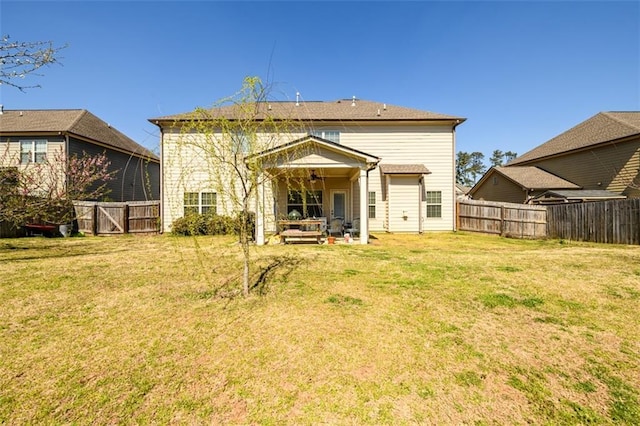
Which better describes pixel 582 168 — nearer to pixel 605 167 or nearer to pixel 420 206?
pixel 605 167

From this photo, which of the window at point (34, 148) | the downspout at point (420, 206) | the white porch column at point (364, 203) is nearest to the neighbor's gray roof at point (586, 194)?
the downspout at point (420, 206)

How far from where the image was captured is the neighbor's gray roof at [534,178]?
18616 millimetres

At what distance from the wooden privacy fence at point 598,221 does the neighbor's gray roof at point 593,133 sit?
771 cm

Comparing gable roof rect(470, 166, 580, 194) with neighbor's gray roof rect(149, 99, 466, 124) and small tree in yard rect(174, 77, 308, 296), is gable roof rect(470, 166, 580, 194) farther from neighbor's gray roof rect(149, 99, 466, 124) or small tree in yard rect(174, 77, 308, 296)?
small tree in yard rect(174, 77, 308, 296)

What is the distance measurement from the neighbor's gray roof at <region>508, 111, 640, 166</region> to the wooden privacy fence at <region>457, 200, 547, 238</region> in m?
8.12

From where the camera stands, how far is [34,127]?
660 inches

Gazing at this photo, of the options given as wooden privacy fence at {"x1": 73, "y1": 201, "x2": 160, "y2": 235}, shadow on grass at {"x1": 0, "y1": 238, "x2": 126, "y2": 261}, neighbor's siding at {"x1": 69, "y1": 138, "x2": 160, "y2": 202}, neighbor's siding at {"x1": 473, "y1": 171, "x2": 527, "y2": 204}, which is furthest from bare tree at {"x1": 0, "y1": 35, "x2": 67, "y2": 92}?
neighbor's siding at {"x1": 473, "y1": 171, "x2": 527, "y2": 204}

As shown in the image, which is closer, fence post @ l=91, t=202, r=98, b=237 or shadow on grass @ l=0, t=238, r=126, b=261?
shadow on grass @ l=0, t=238, r=126, b=261

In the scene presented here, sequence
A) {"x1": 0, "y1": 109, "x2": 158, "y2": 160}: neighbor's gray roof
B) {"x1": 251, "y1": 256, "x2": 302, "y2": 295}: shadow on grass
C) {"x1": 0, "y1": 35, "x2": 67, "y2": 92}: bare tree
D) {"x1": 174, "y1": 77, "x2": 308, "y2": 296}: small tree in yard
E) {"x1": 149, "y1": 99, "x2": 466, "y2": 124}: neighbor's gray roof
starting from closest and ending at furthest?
{"x1": 174, "y1": 77, "x2": 308, "y2": 296}: small tree in yard → {"x1": 0, "y1": 35, "x2": 67, "y2": 92}: bare tree → {"x1": 251, "y1": 256, "x2": 302, "y2": 295}: shadow on grass → {"x1": 149, "y1": 99, "x2": 466, "y2": 124}: neighbor's gray roof → {"x1": 0, "y1": 109, "x2": 158, "y2": 160}: neighbor's gray roof

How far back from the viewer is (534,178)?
1969 centimetres

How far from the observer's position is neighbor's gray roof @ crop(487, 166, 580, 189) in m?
18.6

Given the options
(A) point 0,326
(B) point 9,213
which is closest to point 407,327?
(A) point 0,326

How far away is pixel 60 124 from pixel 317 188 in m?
16.8

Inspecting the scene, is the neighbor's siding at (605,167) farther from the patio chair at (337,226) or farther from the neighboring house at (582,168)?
the patio chair at (337,226)
